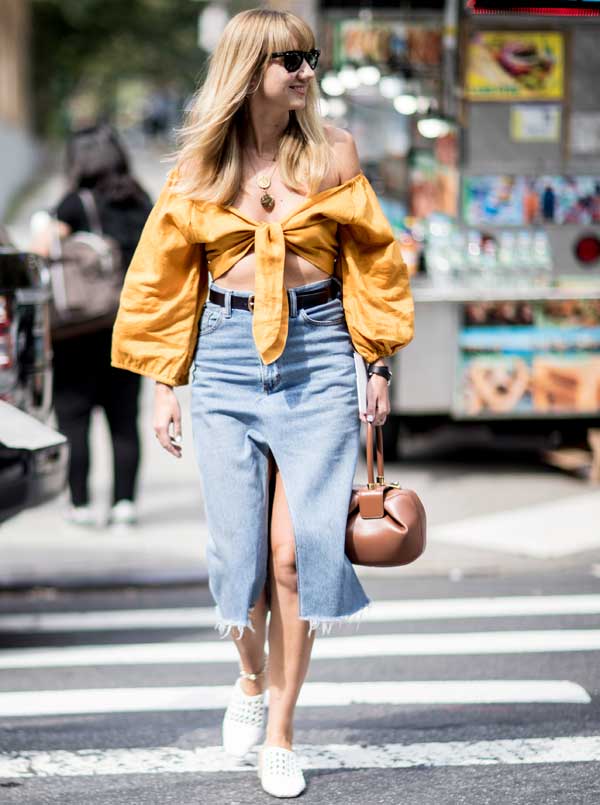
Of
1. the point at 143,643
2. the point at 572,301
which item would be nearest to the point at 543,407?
the point at 572,301

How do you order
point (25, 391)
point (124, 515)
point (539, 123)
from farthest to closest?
point (539, 123)
point (124, 515)
point (25, 391)

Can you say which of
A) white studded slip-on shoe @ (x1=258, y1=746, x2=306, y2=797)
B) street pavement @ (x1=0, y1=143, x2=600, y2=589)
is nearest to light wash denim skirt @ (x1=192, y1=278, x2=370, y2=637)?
white studded slip-on shoe @ (x1=258, y1=746, x2=306, y2=797)

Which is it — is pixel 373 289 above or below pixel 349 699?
above

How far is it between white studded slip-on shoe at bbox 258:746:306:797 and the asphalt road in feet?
0.16

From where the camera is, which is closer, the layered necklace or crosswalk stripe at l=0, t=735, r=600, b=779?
the layered necklace

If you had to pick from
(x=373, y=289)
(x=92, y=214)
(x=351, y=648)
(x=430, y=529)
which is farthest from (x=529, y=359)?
(x=373, y=289)

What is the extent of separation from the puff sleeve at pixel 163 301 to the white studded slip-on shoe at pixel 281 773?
3.47ft

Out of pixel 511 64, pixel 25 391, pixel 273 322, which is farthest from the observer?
pixel 511 64

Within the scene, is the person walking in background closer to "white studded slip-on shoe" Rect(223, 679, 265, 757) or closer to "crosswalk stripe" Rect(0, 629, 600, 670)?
"crosswalk stripe" Rect(0, 629, 600, 670)

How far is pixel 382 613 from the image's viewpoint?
630 centimetres

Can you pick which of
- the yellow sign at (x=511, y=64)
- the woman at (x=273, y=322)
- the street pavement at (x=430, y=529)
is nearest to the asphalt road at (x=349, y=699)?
the street pavement at (x=430, y=529)

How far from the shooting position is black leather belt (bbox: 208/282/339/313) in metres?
4.04

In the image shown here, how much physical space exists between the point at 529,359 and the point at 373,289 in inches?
206

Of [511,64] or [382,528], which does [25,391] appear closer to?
[382,528]
